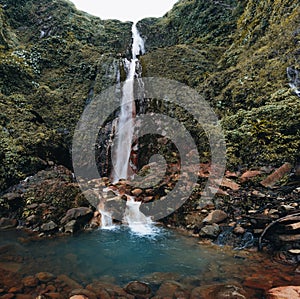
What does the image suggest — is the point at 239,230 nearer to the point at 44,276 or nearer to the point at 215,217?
the point at 215,217

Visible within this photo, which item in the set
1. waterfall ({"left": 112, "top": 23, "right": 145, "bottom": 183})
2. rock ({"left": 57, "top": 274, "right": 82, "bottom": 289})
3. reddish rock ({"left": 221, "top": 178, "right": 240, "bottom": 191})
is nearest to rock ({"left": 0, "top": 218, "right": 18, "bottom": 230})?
rock ({"left": 57, "top": 274, "right": 82, "bottom": 289})

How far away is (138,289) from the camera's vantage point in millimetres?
3889

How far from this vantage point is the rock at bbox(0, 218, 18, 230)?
6858 millimetres

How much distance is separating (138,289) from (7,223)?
4973mm

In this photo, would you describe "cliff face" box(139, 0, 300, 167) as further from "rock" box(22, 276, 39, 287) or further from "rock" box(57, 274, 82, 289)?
"rock" box(22, 276, 39, 287)

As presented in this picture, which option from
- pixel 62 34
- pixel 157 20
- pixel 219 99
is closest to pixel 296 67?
pixel 219 99

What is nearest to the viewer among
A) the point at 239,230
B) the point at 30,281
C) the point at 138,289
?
the point at 138,289

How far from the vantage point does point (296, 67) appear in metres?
8.77

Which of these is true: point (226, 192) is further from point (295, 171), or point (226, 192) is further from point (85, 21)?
point (85, 21)

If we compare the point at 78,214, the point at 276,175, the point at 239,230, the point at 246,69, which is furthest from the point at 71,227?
the point at 246,69

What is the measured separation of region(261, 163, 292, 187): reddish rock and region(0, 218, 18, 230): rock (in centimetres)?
714

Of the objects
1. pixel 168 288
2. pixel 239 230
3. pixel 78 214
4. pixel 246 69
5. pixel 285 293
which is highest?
pixel 246 69

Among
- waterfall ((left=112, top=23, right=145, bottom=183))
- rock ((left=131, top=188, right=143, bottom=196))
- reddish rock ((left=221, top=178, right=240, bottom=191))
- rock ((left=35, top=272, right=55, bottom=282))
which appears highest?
waterfall ((left=112, top=23, right=145, bottom=183))

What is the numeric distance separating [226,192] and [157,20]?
75.1 feet
